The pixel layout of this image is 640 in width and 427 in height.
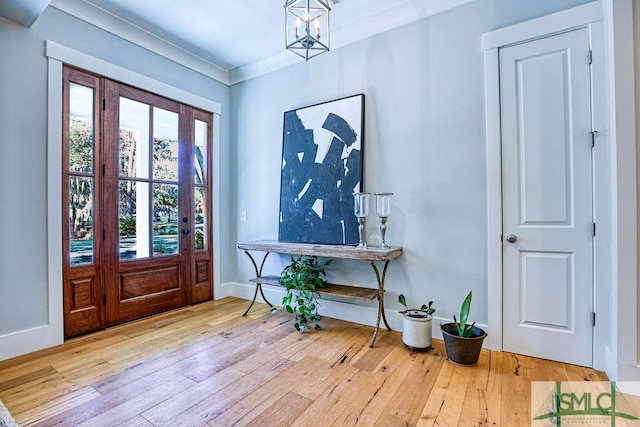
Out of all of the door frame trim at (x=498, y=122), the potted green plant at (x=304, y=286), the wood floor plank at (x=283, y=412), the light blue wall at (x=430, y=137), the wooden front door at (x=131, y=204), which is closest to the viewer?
the wood floor plank at (x=283, y=412)

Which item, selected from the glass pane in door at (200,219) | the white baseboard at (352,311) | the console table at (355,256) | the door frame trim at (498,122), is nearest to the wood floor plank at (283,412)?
the console table at (355,256)

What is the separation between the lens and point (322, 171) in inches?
124

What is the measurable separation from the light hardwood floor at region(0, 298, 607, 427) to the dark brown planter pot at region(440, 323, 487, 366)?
0.18 ft

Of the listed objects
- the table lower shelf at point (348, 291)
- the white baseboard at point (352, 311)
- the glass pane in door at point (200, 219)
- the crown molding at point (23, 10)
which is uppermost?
the crown molding at point (23, 10)

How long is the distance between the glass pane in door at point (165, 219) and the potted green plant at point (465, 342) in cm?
292

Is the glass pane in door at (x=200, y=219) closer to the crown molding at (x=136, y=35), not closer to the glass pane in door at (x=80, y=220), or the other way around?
the glass pane in door at (x=80, y=220)

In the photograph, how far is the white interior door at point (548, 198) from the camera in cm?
212

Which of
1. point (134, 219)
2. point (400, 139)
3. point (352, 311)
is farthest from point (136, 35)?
point (352, 311)

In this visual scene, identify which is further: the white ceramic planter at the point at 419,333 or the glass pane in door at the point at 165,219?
the glass pane in door at the point at 165,219

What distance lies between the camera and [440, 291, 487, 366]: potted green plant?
2121mm

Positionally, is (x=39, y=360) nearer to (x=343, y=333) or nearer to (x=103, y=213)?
(x=103, y=213)

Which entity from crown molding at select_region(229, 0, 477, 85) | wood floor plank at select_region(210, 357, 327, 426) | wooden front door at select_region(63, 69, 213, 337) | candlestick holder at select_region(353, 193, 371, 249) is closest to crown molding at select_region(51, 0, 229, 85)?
wooden front door at select_region(63, 69, 213, 337)

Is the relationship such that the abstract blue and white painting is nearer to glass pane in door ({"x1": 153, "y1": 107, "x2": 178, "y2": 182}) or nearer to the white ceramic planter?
the white ceramic planter

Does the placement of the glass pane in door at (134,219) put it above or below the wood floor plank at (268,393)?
above
